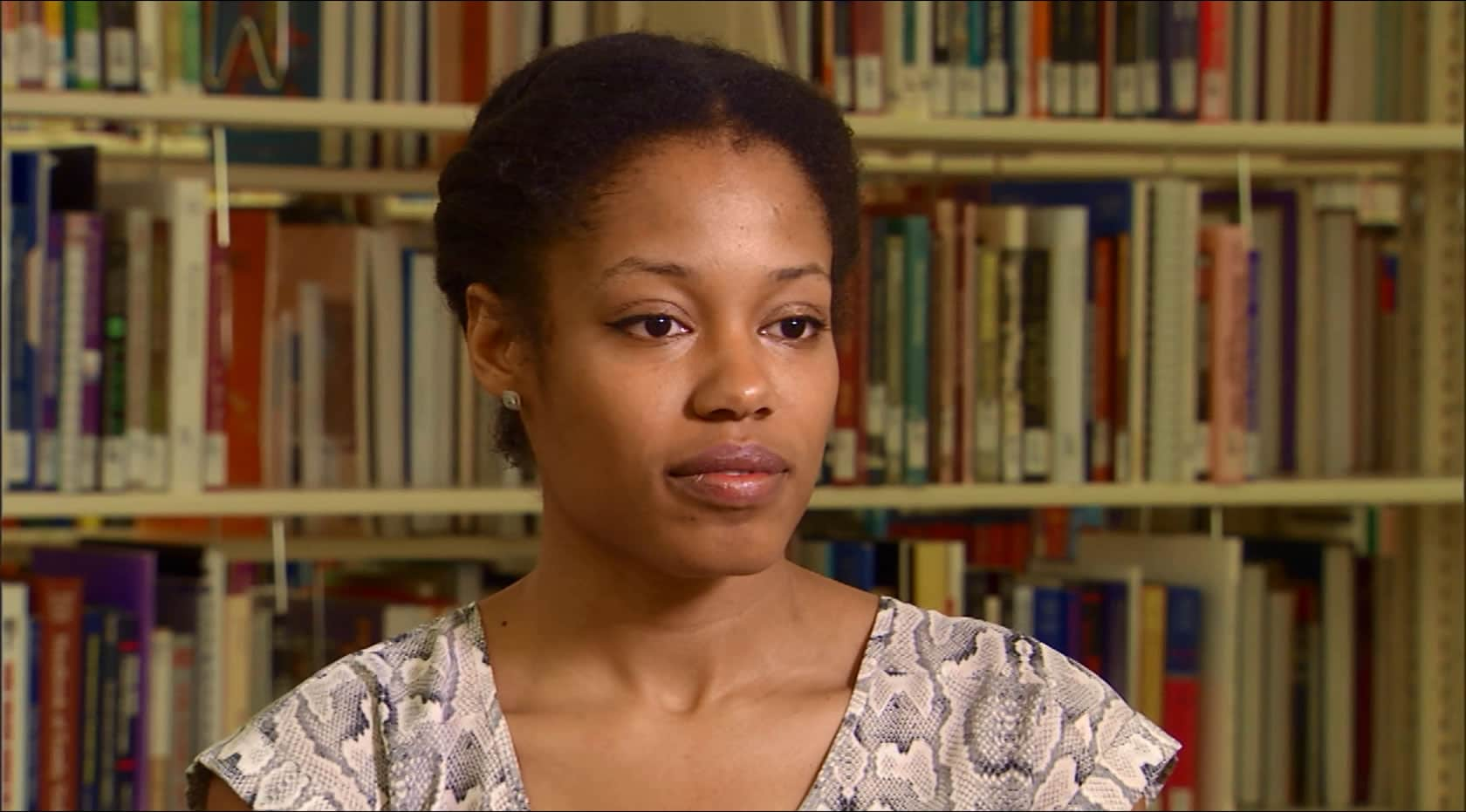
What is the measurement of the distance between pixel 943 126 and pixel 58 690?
3.28ft

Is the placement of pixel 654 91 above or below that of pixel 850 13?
below

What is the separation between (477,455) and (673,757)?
105 centimetres

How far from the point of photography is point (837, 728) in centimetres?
105

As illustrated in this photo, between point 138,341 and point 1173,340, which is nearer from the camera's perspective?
point 138,341

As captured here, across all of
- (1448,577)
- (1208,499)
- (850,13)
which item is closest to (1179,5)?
(850,13)

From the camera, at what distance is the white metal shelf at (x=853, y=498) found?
6.13 feet

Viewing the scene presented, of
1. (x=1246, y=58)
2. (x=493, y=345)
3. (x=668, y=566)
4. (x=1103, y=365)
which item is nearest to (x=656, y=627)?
(x=668, y=566)

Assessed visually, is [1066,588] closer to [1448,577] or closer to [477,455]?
[1448,577]

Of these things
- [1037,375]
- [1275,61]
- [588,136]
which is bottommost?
[1037,375]

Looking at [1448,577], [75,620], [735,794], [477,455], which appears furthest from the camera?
[1448,577]

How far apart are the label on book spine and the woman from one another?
0.95 meters

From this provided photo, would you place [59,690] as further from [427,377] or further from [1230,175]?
[1230,175]

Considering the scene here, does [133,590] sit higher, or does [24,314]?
[24,314]

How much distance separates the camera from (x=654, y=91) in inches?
40.7
